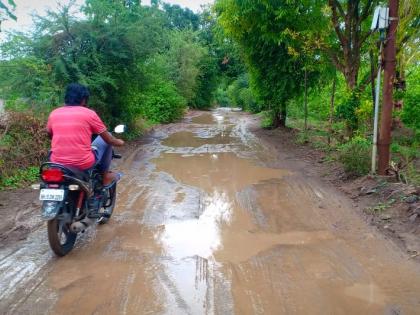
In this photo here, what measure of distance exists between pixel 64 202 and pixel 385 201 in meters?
4.74

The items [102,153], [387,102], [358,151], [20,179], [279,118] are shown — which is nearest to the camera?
[102,153]

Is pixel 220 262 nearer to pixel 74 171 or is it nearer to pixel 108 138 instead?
pixel 74 171

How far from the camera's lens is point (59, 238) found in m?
4.59

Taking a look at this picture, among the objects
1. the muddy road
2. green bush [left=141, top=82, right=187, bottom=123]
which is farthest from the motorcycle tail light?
green bush [left=141, top=82, right=187, bottom=123]

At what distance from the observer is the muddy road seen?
3584 millimetres

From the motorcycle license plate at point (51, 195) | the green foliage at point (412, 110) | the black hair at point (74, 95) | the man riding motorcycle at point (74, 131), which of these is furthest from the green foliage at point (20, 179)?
the green foliage at point (412, 110)

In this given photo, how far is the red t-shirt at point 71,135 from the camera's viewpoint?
468 centimetres

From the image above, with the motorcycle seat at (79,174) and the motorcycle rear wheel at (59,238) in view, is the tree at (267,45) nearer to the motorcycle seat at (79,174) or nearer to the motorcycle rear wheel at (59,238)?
the motorcycle seat at (79,174)

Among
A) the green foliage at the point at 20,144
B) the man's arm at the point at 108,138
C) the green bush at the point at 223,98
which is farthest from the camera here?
the green bush at the point at 223,98

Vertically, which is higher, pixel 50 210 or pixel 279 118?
pixel 50 210

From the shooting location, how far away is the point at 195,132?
17.6 metres

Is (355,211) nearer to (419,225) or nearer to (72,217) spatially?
(419,225)

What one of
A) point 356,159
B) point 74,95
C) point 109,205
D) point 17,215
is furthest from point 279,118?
point 74,95

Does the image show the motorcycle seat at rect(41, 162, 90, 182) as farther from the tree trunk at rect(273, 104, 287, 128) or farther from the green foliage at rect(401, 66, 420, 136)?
the tree trunk at rect(273, 104, 287, 128)
